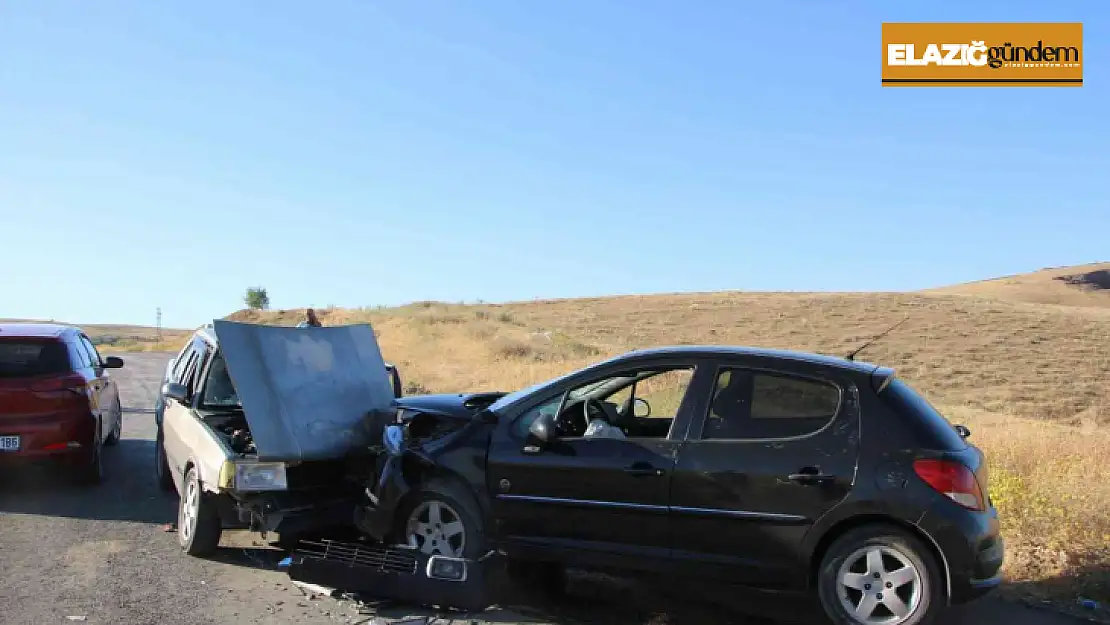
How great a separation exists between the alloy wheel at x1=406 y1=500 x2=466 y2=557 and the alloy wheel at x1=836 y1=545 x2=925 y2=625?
7.99ft

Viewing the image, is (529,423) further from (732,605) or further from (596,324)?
(596,324)

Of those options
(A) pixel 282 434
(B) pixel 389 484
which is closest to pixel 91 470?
(A) pixel 282 434

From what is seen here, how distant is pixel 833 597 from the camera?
5.23 m

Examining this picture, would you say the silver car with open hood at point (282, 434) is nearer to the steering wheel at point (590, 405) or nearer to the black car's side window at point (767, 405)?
the steering wheel at point (590, 405)

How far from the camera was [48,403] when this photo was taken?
8.99 m

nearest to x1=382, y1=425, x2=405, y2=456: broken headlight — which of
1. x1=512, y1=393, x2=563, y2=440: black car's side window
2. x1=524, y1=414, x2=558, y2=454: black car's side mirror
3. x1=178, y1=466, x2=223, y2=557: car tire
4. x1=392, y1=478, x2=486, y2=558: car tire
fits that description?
x1=392, y1=478, x2=486, y2=558: car tire

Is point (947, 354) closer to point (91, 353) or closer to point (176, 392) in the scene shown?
point (91, 353)

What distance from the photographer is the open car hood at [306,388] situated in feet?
21.7

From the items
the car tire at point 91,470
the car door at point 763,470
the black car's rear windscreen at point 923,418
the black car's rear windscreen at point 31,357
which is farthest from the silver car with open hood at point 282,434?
the black car's rear windscreen at point 923,418

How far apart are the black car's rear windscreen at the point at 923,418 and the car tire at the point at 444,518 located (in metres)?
2.69

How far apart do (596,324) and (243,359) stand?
4403 cm

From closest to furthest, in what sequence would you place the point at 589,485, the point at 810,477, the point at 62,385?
the point at 810,477 → the point at 589,485 → the point at 62,385

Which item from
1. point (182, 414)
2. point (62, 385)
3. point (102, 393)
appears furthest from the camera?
point (102, 393)

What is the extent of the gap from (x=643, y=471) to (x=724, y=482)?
0.50 meters
